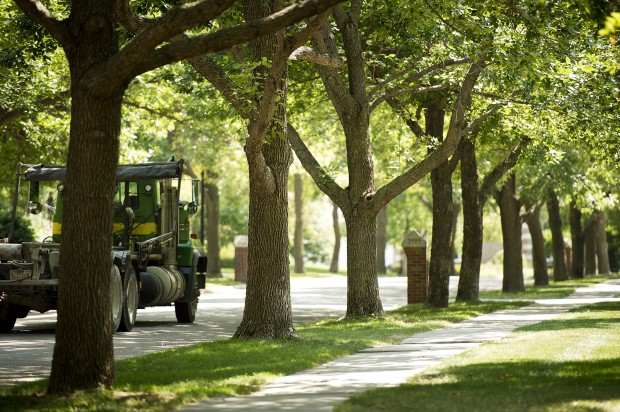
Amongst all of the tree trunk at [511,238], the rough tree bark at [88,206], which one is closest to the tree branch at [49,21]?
the rough tree bark at [88,206]

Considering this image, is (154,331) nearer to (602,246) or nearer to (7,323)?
(7,323)

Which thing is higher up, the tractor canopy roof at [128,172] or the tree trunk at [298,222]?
the tree trunk at [298,222]

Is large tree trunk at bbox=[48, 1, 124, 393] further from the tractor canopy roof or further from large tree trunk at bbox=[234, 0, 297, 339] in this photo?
the tractor canopy roof

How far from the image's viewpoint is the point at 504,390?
1106cm

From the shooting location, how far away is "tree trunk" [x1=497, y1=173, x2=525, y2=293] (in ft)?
130

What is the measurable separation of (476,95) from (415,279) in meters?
6.61

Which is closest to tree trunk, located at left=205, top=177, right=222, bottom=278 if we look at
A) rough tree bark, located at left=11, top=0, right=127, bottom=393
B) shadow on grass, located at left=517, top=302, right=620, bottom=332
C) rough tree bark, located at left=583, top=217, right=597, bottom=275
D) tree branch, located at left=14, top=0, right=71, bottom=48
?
rough tree bark, located at left=583, top=217, right=597, bottom=275

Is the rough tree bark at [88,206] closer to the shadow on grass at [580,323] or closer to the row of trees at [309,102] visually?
the row of trees at [309,102]

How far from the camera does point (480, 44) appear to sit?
69.8ft

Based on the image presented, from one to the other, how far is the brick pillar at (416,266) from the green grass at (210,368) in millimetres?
9830

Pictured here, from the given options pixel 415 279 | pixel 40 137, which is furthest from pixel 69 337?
pixel 40 137

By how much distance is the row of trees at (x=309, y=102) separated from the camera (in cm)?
1150

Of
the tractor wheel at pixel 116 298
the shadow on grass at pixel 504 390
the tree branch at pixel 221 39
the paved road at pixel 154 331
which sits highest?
the tree branch at pixel 221 39

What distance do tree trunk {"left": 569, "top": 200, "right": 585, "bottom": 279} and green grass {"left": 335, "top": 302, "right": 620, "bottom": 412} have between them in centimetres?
3776
